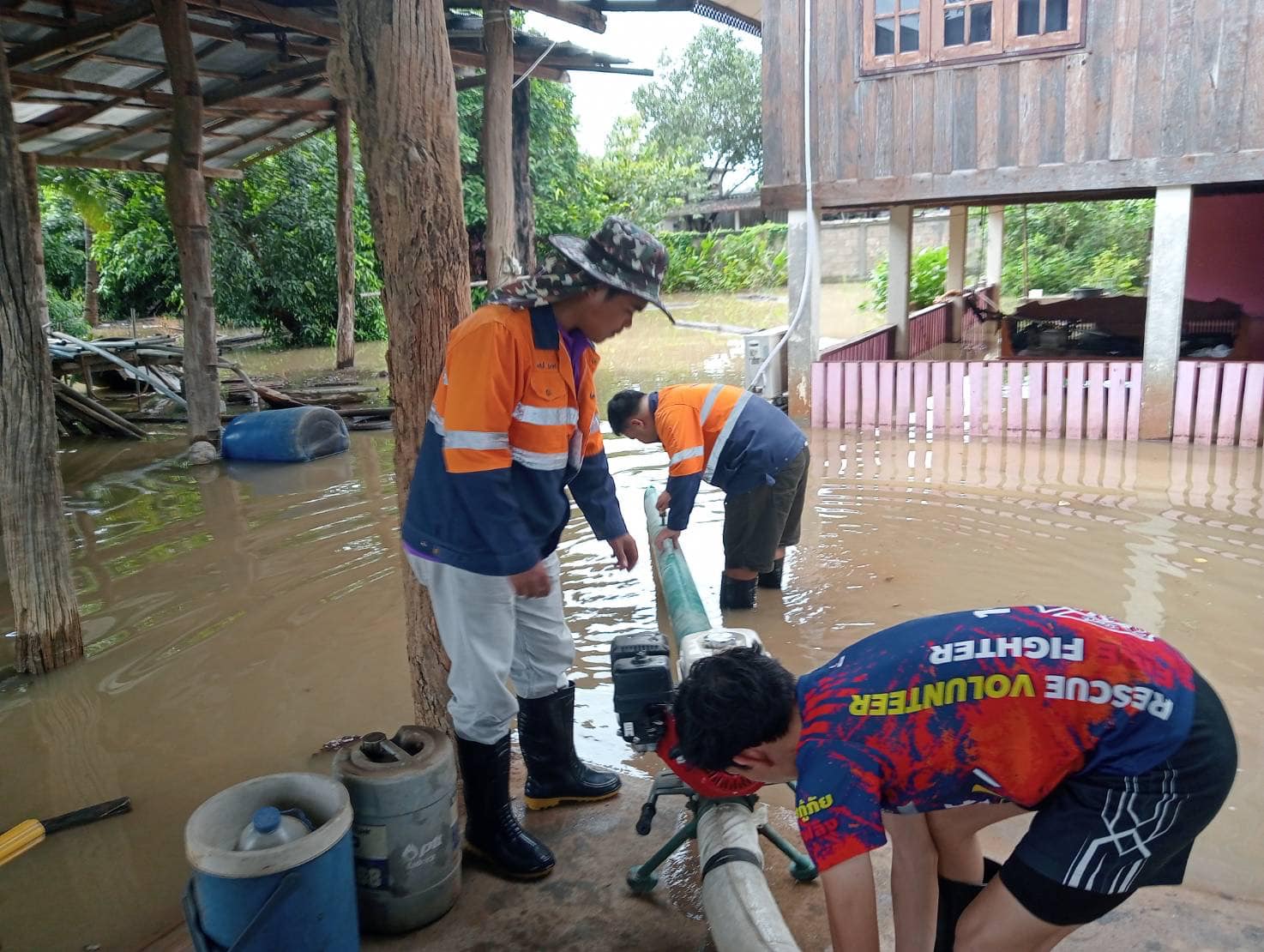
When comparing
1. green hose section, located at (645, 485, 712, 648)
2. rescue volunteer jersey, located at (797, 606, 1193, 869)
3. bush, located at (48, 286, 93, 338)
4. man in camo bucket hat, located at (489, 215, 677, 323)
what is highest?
man in camo bucket hat, located at (489, 215, 677, 323)

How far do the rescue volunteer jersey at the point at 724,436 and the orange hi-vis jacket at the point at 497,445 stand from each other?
1.88m

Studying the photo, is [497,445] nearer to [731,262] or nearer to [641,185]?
[641,185]

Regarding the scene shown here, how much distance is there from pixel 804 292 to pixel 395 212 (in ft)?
23.6

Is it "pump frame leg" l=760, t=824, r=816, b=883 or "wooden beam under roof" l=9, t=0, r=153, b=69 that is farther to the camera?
"wooden beam under roof" l=9, t=0, r=153, b=69

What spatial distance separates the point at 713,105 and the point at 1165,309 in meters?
35.8

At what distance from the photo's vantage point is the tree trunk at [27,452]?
4250 mm

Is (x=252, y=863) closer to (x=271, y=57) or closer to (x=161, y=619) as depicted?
(x=161, y=619)

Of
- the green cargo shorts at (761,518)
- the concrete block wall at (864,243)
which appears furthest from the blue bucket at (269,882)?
the concrete block wall at (864,243)

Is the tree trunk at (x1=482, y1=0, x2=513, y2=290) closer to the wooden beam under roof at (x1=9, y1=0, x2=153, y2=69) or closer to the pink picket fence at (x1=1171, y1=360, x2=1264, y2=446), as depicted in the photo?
the wooden beam under roof at (x1=9, y1=0, x2=153, y2=69)

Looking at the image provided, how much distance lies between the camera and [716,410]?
16.4ft

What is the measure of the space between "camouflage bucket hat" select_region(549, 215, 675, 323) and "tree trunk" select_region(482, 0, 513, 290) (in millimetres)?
4995

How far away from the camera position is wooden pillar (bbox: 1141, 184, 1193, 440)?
8438 millimetres

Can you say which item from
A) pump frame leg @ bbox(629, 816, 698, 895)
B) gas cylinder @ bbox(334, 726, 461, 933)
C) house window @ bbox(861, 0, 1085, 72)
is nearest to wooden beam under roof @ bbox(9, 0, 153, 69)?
house window @ bbox(861, 0, 1085, 72)

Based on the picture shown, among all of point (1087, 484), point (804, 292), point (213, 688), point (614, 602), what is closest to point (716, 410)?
point (614, 602)
